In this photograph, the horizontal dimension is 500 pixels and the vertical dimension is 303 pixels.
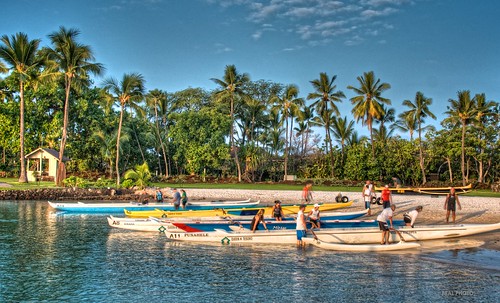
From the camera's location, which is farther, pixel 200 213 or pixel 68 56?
pixel 68 56

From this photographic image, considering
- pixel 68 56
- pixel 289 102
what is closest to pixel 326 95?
pixel 289 102

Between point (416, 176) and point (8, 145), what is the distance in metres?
49.6

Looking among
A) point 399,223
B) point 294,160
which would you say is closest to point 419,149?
point 294,160

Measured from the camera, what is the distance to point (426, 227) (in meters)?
18.7

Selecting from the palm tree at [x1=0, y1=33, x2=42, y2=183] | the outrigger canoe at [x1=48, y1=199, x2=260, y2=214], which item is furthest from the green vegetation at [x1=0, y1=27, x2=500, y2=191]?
the outrigger canoe at [x1=48, y1=199, x2=260, y2=214]

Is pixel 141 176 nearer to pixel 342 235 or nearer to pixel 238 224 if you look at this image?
pixel 238 224

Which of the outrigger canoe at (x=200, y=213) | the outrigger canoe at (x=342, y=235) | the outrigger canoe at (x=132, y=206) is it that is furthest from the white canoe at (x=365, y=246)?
the outrigger canoe at (x=132, y=206)

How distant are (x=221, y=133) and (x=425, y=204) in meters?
36.8

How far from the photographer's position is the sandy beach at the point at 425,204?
2394 centimetres

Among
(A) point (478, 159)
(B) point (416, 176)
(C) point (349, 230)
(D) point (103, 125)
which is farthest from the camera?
(D) point (103, 125)

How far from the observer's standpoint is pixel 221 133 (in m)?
62.8

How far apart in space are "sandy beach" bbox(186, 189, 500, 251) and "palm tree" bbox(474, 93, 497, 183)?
69.3ft

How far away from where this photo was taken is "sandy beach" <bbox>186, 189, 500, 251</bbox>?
23938 mm

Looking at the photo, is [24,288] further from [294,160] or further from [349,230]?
[294,160]
